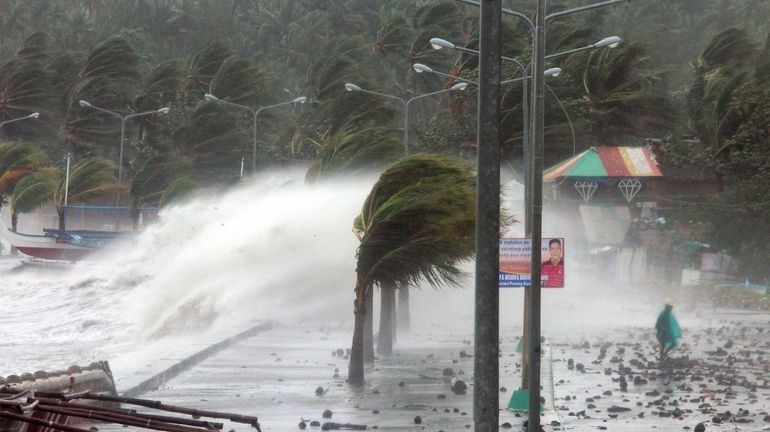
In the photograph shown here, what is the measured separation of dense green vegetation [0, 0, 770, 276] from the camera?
6325 centimetres

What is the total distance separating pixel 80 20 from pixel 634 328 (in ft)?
390

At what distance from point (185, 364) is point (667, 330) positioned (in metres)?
9.89

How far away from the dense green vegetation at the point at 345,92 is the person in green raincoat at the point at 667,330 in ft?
26.0

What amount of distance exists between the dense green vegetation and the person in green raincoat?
7.92m

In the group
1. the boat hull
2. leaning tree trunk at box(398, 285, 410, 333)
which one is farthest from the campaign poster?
the boat hull

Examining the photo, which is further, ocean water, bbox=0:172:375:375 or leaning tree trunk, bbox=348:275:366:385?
ocean water, bbox=0:172:375:375

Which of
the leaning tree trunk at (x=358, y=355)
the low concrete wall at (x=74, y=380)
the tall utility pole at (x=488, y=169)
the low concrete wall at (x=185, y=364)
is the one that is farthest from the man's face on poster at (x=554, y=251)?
the tall utility pole at (x=488, y=169)

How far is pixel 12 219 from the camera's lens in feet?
256

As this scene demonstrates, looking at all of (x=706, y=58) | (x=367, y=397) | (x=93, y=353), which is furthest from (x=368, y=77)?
(x=367, y=397)

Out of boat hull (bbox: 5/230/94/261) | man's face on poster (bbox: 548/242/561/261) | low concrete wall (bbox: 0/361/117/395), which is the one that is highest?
boat hull (bbox: 5/230/94/261)

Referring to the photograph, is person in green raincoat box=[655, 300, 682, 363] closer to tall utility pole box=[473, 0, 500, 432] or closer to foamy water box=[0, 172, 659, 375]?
foamy water box=[0, 172, 659, 375]

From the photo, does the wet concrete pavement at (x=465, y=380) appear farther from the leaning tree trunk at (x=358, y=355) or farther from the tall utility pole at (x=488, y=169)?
the tall utility pole at (x=488, y=169)

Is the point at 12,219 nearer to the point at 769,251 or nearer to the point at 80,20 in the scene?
the point at 769,251

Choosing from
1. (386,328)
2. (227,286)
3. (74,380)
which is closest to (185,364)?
(386,328)
